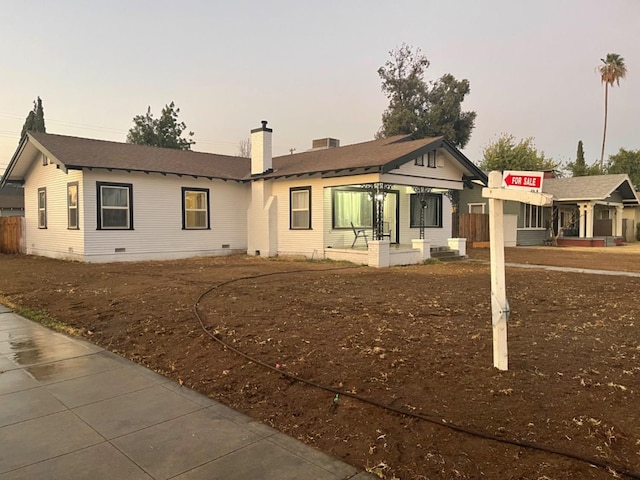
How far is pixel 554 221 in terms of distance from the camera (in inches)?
1136

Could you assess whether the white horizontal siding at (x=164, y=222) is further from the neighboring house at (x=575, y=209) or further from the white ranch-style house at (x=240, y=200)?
the neighboring house at (x=575, y=209)

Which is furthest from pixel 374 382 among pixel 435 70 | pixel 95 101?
pixel 435 70

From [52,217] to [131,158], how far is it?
12.7 feet

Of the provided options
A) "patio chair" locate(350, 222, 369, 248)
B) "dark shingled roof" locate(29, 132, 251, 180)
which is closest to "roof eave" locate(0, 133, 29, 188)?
"dark shingled roof" locate(29, 132, 251, 180)

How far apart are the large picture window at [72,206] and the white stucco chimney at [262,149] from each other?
633 cm

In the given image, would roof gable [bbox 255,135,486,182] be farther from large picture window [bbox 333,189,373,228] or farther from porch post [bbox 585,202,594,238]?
porch post [bbox 585,202,594,238]

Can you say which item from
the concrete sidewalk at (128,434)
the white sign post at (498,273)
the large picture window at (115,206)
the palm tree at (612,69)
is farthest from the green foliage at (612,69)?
the concrete sidewalk at (128,434)

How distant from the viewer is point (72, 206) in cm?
1559

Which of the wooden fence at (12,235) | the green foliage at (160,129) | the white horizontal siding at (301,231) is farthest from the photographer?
the green foliage at (160,129)

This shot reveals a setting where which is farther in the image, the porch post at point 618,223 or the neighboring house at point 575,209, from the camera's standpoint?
the porch post at point 618,223

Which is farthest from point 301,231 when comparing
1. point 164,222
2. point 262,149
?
point 164,222

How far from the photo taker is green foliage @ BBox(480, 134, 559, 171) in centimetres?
4181

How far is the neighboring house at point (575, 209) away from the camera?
25.9 metres

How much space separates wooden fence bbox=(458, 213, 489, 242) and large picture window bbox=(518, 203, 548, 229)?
2.77 m
